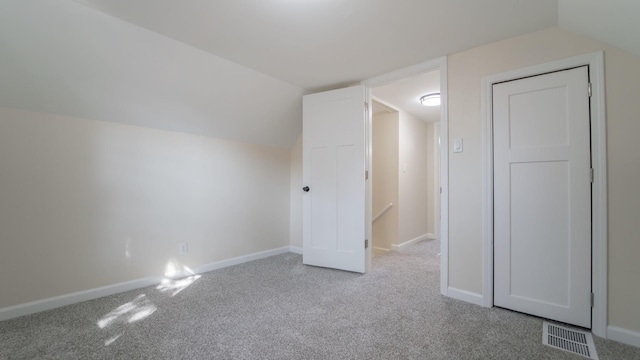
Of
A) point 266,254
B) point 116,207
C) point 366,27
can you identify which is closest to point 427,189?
point 266,254

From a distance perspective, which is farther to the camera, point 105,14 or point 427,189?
point 427,189

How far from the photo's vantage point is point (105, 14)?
185 cm

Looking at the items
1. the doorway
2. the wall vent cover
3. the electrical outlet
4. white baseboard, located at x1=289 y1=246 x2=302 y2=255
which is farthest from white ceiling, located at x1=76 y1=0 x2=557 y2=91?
white baseboard, located at x1=289 y1=246 x2=302 y2=255

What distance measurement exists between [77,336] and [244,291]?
1138 mm

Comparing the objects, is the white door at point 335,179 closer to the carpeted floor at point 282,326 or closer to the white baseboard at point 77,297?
the carpeted floor at point 282,326

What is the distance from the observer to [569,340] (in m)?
1.70

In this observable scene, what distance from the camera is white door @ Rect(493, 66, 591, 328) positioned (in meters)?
1.83

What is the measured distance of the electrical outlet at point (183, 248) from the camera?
289 cm

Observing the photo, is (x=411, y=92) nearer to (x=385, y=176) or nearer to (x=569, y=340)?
(x=385, y=176)

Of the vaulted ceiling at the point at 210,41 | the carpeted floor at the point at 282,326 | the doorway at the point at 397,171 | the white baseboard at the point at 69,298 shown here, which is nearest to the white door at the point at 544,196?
the carpeted floor at the point at 282,326

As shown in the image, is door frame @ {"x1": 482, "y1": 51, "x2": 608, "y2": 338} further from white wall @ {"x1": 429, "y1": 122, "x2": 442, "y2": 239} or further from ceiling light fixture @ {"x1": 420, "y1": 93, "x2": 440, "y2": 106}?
white wall @ {"x1": 429, "y1": 122, "x2": 442, "y2": 239}

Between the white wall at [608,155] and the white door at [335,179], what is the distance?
36.3 inches

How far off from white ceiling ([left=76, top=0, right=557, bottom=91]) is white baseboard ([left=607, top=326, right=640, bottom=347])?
203cm

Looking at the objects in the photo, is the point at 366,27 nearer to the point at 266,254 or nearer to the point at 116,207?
the point at 116,207
